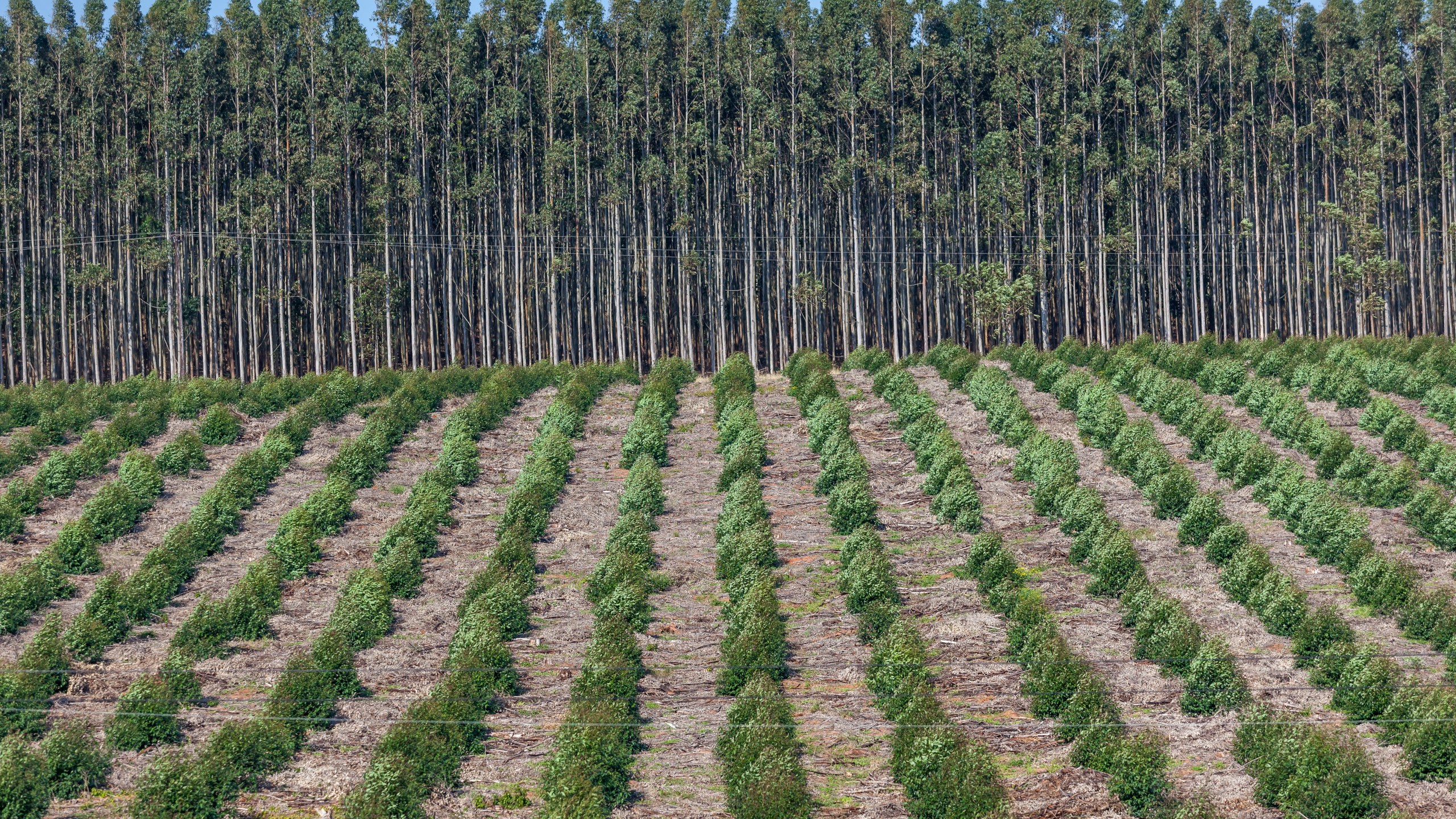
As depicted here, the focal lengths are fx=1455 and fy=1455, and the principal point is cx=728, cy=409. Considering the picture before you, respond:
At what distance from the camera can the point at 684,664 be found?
687 inches

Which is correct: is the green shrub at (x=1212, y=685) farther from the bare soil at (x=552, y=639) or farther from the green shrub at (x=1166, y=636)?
the bare soil at (x=552, y=639)

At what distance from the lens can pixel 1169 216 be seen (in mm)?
58312

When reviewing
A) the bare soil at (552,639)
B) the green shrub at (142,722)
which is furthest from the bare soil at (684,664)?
the green shrub at (142,722)

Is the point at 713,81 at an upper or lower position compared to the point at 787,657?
upper

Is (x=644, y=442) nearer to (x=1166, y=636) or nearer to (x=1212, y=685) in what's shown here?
(x=1166, y=636)

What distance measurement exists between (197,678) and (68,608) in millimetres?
3046

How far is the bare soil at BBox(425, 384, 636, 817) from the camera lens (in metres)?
14.9

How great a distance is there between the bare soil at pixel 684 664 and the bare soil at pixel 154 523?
7336mm

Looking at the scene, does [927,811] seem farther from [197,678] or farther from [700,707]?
[197,678]

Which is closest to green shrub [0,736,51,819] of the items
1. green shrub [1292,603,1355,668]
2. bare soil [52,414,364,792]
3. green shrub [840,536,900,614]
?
bare soil [52,414,364,792]

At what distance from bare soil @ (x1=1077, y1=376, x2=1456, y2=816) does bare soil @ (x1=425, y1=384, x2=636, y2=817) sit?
774 cm

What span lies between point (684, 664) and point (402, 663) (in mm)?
3364

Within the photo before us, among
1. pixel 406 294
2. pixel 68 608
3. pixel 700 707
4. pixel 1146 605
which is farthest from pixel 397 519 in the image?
pixel 406 294

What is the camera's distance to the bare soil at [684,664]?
14.6m
